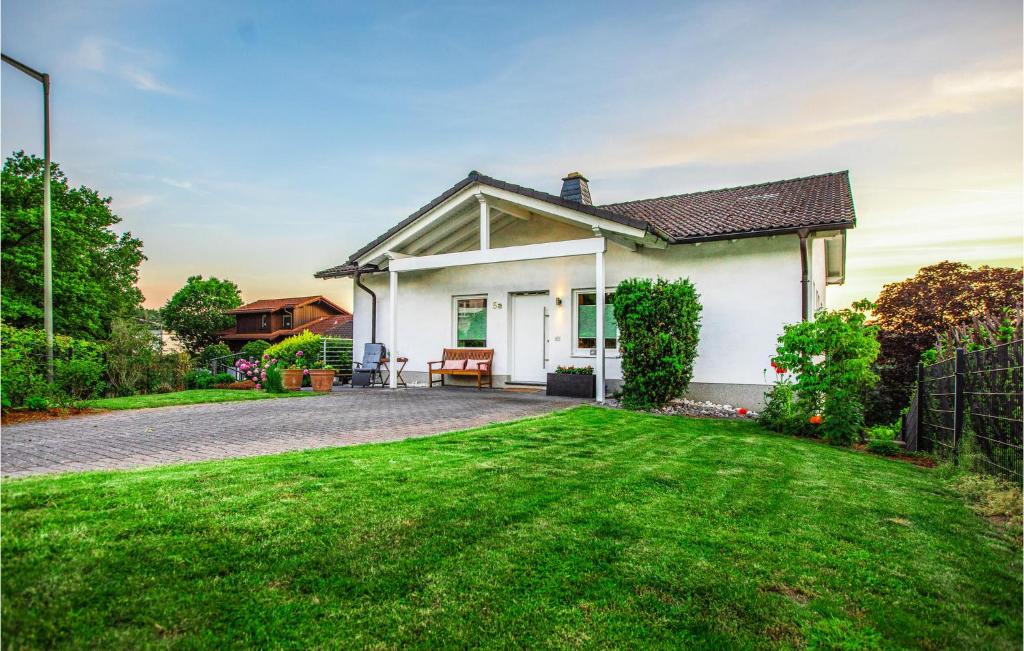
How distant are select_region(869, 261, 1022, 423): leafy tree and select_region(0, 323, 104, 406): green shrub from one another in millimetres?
20558

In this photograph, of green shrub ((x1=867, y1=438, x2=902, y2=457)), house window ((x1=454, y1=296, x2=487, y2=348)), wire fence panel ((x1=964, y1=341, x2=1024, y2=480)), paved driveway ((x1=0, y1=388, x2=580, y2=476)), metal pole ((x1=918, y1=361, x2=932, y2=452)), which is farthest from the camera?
house window ((x1=454, y1=296, x2=487, y2=348))

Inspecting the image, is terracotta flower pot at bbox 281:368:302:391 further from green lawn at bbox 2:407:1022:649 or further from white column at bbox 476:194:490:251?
green lawn at bbox 2:407:1022:649

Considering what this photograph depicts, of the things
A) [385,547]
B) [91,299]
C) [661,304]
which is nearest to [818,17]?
[661,304]

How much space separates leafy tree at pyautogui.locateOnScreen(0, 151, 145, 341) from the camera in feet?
68.3

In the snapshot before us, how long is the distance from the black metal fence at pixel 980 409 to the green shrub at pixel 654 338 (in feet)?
11.3

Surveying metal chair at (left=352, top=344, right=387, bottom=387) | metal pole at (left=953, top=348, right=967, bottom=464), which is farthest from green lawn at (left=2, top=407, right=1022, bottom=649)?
metal chair at (left=352, top=344, right=387, bottom=387)

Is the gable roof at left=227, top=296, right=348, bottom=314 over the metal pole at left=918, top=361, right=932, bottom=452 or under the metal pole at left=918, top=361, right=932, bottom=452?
over

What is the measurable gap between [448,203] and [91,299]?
2103 cm

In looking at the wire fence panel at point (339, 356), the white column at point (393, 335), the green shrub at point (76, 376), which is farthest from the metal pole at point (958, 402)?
the wire fence panel at point (339, 356)

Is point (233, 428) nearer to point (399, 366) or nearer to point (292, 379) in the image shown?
point (292, 379)

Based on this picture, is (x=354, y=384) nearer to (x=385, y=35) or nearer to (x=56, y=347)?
(x=56, y=347)

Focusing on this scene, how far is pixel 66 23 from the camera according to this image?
680 cm

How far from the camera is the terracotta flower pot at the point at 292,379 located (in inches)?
497

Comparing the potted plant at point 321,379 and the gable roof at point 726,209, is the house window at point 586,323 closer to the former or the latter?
the gable roof at point 726,209
